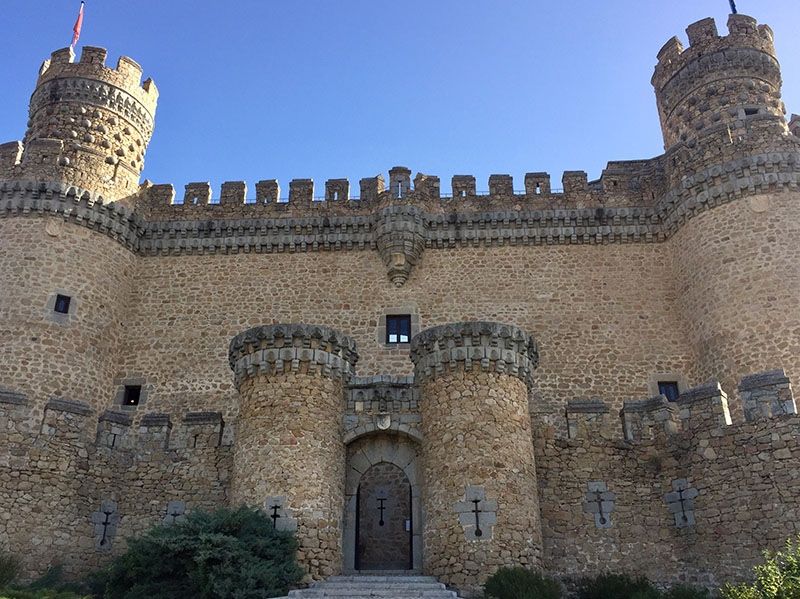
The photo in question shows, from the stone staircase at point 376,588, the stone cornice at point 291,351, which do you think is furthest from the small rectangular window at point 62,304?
the stone staircase at point 376,588

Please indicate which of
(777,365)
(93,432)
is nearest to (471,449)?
(93,432)

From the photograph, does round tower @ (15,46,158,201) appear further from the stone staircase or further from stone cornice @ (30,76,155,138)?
the stone staircase

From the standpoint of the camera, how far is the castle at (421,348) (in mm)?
10281

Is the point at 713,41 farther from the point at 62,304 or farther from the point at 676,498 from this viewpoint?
the point at 62,304

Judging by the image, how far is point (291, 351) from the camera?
35.3 feet

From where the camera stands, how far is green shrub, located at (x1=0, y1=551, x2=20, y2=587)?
1004 cm

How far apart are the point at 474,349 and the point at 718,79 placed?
37.4ft

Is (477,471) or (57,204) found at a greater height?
(57,204)

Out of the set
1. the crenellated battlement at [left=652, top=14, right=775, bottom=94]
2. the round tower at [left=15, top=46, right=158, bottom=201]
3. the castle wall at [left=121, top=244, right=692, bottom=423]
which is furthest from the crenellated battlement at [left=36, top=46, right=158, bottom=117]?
the crenellated battlement at [left=652, top=14, right=775, bottom=94]

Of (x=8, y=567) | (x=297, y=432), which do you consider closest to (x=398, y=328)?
(x=297, y=432)

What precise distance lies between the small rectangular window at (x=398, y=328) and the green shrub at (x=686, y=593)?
830 cm

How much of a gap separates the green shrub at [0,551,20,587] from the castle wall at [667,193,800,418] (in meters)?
12.2

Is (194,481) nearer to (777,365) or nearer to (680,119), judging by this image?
(777,365)

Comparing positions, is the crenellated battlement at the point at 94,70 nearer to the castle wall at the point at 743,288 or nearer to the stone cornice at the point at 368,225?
the stone cornice at the point at 368,225
